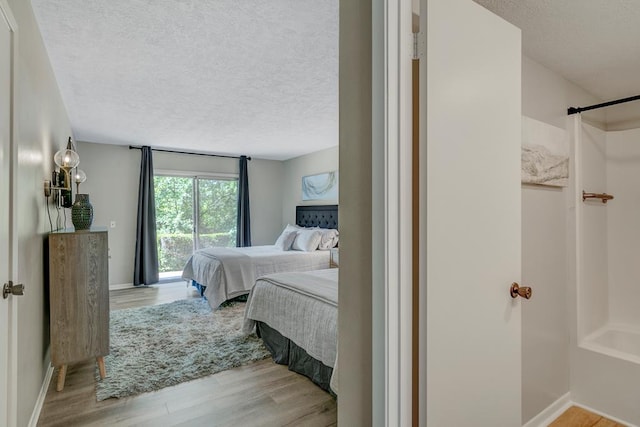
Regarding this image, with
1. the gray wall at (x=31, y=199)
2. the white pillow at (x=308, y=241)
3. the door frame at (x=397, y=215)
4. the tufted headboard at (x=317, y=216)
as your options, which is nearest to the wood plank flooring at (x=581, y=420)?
the door frame at (x=397, y=215)

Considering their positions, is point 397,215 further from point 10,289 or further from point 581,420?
point 581,420

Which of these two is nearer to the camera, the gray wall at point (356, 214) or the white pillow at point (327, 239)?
the gray wall at point (356, 214)

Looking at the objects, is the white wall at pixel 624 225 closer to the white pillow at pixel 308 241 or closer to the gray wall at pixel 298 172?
the white pillow at pixel 308 241

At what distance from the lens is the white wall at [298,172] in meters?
5.66

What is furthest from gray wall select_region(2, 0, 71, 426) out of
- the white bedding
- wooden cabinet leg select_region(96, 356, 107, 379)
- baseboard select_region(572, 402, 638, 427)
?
baseboard select_region(572, 402, 638, 427)

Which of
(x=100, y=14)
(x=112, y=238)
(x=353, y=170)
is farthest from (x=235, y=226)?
(x=353, y=170)

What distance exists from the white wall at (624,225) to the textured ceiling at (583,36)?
19.9 inches

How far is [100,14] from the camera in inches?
75.1

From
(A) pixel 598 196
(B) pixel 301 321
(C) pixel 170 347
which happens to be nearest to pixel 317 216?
(C) pixel 170 347

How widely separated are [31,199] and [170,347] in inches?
68.1

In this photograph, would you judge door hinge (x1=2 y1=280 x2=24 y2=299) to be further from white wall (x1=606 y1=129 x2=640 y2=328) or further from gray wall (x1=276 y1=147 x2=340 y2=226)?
gray wall (x1=276 y1=147 x2=340 y2=226)

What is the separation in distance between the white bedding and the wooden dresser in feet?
5.88

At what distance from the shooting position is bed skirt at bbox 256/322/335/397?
2285 mm

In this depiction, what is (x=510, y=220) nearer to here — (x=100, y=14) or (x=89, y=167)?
(x=100, y=14)
